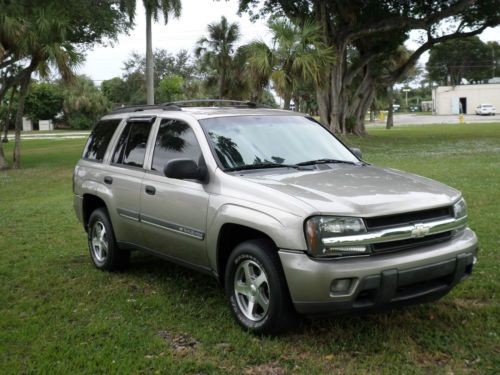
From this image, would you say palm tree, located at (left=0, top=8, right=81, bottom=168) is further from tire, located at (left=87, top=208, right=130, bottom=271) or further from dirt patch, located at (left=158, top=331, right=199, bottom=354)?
dirt patch, located at (left=158, top=331, right=199, bottom=354)

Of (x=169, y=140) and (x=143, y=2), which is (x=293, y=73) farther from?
(x=169, y=140)

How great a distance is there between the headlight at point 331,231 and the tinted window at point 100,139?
332 cm

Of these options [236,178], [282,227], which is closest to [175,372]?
[282,227]

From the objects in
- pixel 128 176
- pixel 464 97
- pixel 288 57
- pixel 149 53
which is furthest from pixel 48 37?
pixel 464 97

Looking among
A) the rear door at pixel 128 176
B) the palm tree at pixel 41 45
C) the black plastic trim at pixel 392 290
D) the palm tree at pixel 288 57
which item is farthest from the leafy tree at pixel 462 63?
the black plastic trim at pixel 392 290

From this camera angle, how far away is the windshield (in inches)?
202

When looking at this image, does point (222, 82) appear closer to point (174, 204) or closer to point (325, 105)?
point (325, 105)

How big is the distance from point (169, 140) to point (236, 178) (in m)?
1.18

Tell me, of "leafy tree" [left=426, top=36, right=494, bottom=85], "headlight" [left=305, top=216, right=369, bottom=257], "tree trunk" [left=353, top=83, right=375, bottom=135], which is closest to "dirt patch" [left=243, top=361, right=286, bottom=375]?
"headlight" [left=305, top=216, right=369, bottom=257]

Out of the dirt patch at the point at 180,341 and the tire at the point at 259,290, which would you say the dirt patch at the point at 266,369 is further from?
the dirt patch at the point at 180,341

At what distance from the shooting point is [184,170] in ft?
15.7

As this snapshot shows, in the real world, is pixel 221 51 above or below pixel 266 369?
above

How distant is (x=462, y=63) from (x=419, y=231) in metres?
92.4

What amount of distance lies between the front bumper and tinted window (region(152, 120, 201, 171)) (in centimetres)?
160
